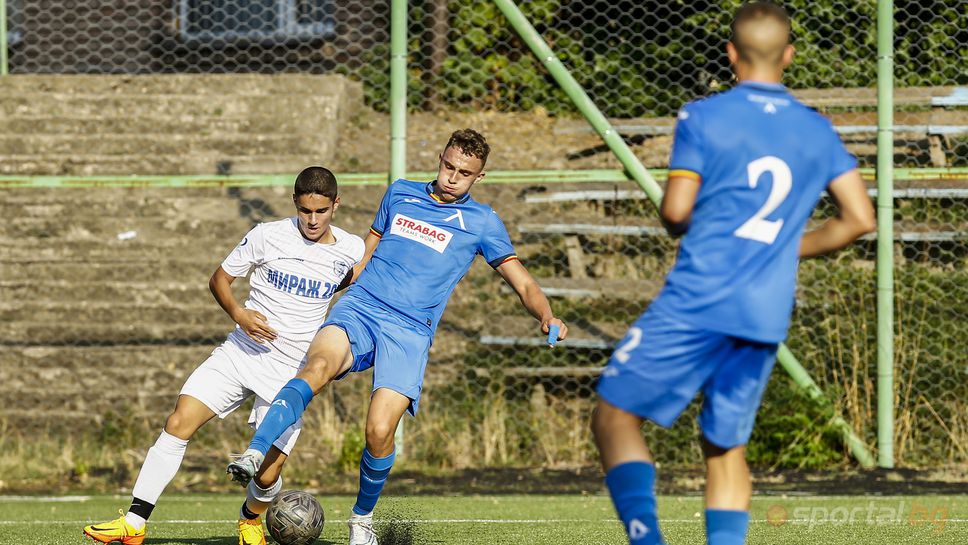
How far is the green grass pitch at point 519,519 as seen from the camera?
229 inches

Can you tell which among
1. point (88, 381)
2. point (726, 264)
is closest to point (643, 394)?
point (726, 264)

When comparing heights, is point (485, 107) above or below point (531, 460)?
above

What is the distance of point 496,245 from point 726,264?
244 cm

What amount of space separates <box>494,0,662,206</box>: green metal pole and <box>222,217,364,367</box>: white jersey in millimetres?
3199

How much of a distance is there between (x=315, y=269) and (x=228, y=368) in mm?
592

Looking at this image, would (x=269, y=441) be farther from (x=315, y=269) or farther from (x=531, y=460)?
(x=531, y=460)

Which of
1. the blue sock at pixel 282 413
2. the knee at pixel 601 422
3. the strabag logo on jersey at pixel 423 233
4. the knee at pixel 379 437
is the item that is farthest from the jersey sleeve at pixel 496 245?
the knee at pixel 601 422

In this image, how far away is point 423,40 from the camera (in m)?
11.4

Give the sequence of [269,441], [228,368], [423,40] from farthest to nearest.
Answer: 1. [423,40]
2. [228,368]
3. [269,441]

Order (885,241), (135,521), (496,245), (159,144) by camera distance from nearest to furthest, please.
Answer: (135,521) < (496,245) < (885,241) < (159,144)

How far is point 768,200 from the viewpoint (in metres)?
3.42

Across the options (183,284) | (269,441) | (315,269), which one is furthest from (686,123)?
(183,284)

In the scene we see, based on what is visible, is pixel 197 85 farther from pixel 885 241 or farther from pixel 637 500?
pixel 637 500

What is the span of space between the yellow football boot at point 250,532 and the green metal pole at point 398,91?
11.3ft
